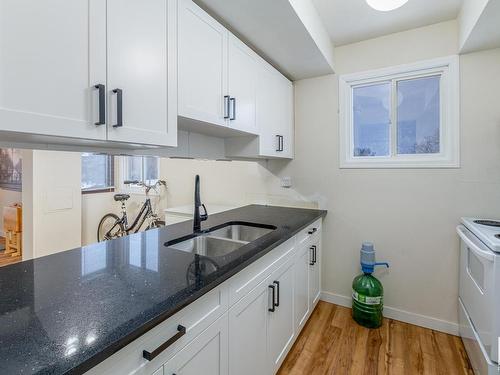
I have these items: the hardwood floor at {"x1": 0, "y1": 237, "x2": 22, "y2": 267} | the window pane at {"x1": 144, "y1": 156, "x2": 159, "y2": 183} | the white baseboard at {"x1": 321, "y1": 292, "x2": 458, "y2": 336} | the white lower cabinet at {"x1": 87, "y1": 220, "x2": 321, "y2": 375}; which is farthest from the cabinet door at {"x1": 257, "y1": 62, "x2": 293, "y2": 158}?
the hardwood floor at {"x1": 0, "y1": 237, "x2": 22, "y2": 267}

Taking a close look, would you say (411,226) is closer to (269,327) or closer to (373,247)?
(373,247)

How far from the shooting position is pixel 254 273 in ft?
4.41

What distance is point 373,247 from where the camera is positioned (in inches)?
93.3

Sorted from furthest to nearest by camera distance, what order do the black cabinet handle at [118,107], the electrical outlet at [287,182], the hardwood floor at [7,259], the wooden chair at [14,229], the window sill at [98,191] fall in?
1. the window sill at [98,191]
2. the wooden chair at [14,229]
3. the hardwood floor at [7,259]
4. the electrical outlet at [287,182]
5. the black cabinet handle at [118,107]

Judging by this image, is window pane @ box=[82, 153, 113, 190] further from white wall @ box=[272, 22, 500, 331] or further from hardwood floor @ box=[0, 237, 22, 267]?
white wall @ box=[272, 22, 500, 331]

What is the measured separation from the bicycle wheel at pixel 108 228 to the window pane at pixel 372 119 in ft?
11.9

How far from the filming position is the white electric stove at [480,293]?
139 cm

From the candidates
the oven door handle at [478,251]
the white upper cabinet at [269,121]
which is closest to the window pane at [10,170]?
the white upper cabinet at [269,121]

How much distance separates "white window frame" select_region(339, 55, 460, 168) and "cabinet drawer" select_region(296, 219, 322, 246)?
639 millimetres

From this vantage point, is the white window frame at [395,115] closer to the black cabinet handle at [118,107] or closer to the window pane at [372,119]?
the window pane at [372,119]

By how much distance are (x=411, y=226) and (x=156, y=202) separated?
10.6 feet

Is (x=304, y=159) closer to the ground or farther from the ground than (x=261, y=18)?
closer to the ground

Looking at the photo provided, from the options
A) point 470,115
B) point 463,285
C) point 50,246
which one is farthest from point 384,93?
point 50,246

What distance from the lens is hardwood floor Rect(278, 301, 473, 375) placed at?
69.3 inches
